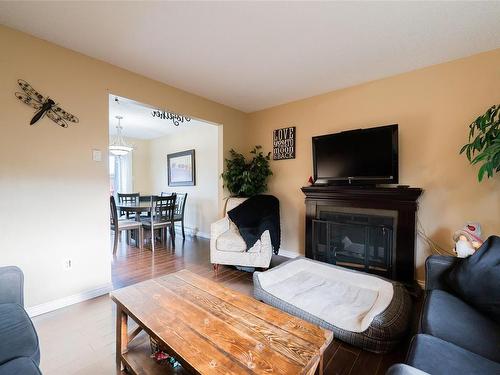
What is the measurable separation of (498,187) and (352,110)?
160cm

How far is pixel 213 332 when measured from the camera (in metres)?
1.06

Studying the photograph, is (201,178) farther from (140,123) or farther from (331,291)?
(331,291)

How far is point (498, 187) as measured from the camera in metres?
2.02

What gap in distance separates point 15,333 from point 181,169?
437 cm

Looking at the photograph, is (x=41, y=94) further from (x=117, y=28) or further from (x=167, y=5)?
(x=167, y=5)

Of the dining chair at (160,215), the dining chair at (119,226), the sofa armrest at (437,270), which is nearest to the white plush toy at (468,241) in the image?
the sofa armrest at (437,270)

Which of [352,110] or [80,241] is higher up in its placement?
[352,110]

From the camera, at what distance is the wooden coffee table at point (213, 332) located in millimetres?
886

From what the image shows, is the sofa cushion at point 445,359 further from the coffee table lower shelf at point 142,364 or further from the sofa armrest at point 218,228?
the sofa armrest at point 218,228

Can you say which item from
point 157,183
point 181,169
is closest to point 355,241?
point 181,169

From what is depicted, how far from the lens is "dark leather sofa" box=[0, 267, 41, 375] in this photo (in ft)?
2.88

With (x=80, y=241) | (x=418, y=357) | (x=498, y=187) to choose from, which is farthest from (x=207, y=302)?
(x=498, y=187)

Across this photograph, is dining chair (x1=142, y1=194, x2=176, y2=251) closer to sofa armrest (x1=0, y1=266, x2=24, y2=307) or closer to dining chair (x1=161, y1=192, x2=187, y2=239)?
dining chair (x1=161, y1=192, x2=187, y2=239)

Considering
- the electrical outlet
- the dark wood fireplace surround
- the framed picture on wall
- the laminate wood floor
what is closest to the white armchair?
the laminate wood floor
